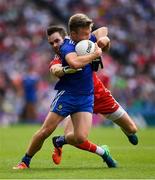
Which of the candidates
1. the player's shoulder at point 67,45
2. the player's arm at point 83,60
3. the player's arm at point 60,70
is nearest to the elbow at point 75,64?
the player's arm at point 83,60

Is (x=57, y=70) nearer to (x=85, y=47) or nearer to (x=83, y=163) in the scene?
(x=85, y=47)

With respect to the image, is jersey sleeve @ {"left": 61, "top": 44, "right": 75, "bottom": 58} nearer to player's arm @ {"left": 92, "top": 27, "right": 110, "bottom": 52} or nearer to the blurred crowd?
player's arm @ {"left": 92, "top": 27, "right": 110, "bottom": 52}

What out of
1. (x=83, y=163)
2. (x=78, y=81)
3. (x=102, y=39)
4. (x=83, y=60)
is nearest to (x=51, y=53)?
(x=83, y=163)

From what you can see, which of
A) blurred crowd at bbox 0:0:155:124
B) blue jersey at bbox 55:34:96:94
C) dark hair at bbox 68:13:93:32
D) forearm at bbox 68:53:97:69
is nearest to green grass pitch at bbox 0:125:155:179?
blue jersey at bbox 55:34:96:94

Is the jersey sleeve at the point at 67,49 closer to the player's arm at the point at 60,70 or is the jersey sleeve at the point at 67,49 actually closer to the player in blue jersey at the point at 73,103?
the player in blue jersey at the point at 73,103

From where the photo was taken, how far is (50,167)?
10.8 metres

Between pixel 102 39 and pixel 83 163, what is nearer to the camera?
pixel 102 39

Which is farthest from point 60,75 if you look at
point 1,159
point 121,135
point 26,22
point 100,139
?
point 26,22

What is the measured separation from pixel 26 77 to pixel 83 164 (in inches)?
597

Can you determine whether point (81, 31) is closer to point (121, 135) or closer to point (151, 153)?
point (151, 153)

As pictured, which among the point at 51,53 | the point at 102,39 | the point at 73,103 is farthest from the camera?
the point at 51,53

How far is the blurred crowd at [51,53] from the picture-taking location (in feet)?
87.1

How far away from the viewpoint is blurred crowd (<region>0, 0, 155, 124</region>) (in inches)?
1045

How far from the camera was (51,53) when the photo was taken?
92.6 ft
